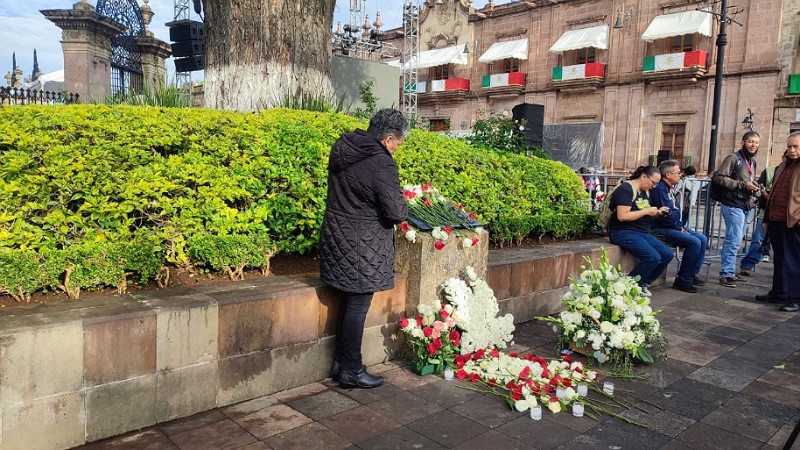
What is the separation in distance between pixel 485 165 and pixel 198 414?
417 cm

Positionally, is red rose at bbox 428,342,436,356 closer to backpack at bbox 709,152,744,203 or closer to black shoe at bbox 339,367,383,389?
black shoe at bbox 339,367,383,389

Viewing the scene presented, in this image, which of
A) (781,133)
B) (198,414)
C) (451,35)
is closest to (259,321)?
(198,414)

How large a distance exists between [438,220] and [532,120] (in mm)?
4692

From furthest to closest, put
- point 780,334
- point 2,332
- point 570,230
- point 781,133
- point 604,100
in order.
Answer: point 604,100
point 781,133
point 570,230
point 780,334
point 2,332

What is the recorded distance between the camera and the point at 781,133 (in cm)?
2295

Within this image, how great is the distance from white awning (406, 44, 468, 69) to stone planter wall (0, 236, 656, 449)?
101ft

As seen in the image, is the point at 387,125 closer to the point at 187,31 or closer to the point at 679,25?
the point at 187,31

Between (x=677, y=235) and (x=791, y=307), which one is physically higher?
(x=677, y=235)

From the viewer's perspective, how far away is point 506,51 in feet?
104

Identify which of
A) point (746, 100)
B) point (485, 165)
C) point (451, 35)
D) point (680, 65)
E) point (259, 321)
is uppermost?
point (451, 35)

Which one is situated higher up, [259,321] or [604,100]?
[604,100]

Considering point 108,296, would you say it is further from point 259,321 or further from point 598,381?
point 598,381

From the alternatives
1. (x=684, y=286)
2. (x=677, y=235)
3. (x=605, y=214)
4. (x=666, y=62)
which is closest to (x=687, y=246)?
(x=677, y=235)

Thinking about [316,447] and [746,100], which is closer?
[316,447]
